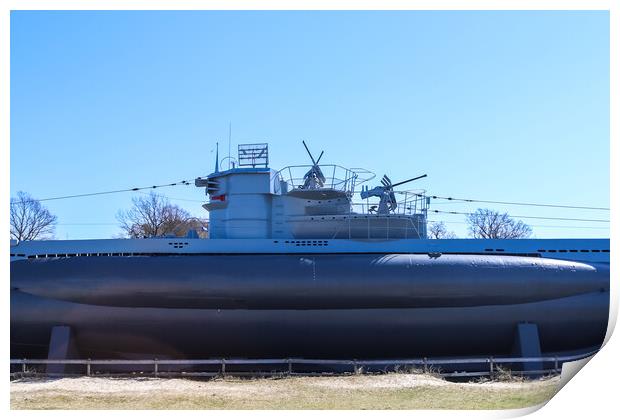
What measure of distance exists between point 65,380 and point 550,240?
1400 centimetres

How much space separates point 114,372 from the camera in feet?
52.6

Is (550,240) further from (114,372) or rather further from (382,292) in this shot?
(114,372)

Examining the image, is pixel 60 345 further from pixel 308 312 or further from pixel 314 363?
pixel 314 363

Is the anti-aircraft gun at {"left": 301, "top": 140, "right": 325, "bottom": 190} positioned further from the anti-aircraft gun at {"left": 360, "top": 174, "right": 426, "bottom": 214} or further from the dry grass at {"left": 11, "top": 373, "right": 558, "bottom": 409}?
the dry grass at {"left": 11, "top": 373, "right": 558, "bottom": 409}

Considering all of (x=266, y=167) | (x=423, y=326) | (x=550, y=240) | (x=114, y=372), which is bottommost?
(x=114, y=372)

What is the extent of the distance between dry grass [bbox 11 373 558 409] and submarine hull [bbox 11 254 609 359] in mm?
3200

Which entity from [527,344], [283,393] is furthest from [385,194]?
[283,393]

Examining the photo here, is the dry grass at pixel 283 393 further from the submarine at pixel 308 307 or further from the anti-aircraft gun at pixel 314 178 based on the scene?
the anti-aircraft gun at pixel 314 178

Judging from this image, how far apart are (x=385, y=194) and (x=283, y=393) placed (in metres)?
9.59

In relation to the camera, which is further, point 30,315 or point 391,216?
point 391,216

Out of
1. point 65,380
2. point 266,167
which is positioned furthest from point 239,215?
point 65,380

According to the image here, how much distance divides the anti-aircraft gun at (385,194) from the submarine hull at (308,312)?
3008mm

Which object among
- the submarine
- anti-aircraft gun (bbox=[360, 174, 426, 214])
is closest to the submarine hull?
the submarine

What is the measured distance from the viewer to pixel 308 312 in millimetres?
17266
